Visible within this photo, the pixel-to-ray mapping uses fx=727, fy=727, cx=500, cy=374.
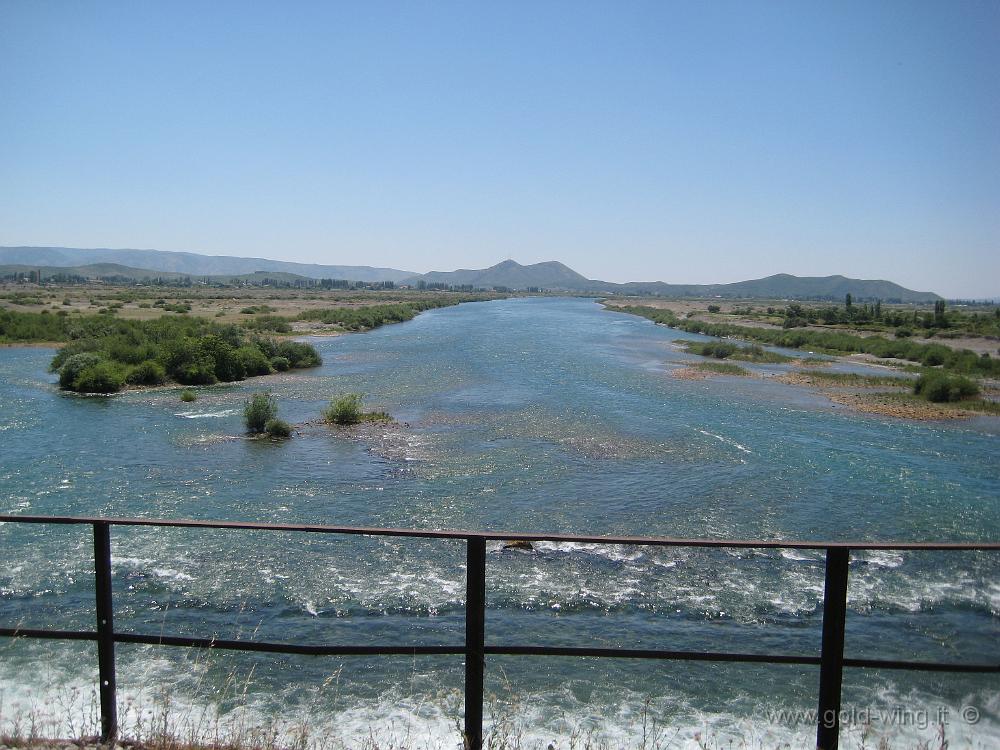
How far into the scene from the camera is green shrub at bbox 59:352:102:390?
3431 centimetres

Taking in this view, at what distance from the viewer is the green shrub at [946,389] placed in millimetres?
36281

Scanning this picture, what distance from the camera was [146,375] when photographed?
1432 inches

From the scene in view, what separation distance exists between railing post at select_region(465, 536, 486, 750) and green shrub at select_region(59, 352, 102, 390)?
35.3 meters

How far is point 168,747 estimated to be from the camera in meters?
4.87

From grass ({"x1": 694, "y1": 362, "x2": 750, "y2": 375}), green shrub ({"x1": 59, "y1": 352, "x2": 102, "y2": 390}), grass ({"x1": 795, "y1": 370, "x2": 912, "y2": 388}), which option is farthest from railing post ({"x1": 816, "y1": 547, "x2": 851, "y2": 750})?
grass ({"x1": 694, "y1": 362, "x2": 750, "y2": 375})

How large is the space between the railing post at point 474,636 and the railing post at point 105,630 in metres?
2.33

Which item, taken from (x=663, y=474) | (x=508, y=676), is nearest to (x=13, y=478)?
(x=508, y=676)

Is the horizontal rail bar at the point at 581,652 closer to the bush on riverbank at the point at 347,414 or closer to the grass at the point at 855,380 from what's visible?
the bush on riverbank at the point at 347,414

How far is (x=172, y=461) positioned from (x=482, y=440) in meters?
10.0

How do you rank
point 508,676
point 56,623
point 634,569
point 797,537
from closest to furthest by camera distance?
point 508,676 → point 56,623 → point 634,569 → point 797,537

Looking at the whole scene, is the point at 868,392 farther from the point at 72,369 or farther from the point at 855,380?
the point at 72,369

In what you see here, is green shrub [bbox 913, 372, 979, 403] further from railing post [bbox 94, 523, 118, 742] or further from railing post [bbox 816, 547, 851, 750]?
railing post [bbox 94, 523, 118, 742]

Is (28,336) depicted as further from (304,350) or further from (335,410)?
(335,410)

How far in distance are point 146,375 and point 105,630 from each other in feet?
115
